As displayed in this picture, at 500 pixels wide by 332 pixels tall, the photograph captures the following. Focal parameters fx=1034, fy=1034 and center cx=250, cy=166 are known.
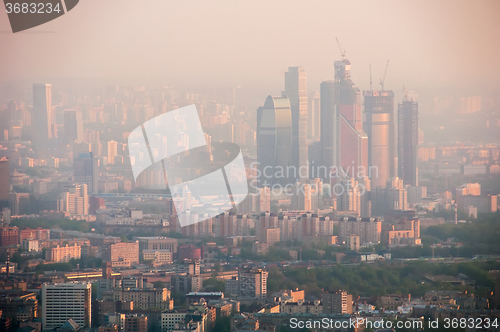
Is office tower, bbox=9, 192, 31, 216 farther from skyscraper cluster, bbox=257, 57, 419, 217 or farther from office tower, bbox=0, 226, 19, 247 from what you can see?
skyscraper cluster, bbox=257, 57, 419, 217

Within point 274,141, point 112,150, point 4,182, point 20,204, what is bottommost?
point 20,204

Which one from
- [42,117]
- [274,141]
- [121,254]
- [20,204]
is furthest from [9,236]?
[274,141]

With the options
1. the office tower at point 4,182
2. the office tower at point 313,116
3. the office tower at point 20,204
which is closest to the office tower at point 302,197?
the office tower at point 313,116

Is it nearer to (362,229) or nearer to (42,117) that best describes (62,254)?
(362,229)

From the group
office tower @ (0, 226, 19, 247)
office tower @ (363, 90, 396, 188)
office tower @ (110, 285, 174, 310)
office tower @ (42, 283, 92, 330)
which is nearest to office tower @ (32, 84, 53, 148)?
office tower @ (0, 226, 19, 247)

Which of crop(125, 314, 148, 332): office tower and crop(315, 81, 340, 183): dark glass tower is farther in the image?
crop(315, 81, 340, 183): dark glass tower

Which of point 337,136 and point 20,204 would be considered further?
point 337,136

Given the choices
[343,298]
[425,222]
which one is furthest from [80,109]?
[343,298]
